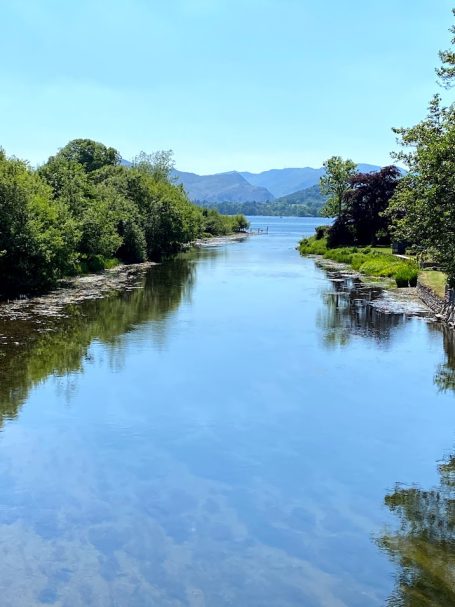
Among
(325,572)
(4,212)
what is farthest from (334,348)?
(4,212)

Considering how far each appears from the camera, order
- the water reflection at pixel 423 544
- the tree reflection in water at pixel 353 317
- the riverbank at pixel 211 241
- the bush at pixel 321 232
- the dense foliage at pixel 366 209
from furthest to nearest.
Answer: the riverbank at pixel 211 241 → the bush at pixel 321 232 → the dense foliage at pixel 366 209 → the tree reflection in water at pixel 353 317 → the water reflection at pixel 423 544

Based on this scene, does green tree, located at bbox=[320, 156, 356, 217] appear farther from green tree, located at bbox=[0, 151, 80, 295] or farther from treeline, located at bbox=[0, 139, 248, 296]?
green tree, located at bbox=[0, 151, 80, 295]

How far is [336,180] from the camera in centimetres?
9606

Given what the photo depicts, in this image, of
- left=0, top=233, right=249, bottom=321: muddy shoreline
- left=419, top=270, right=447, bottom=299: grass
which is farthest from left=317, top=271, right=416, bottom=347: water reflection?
left=0, top=233, right=249, bottom=321: muddy shoreline

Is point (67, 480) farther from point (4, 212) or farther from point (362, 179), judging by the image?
point (362, 179)

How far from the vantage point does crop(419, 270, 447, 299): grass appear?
38719 mm

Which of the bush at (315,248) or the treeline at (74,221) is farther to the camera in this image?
the bush at (315,248)

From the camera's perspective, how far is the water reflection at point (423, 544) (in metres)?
9.23

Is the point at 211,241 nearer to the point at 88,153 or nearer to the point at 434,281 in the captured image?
the point at 88,153

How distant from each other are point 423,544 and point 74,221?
41.6 m

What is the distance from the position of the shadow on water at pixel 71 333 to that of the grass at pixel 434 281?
Result: 1597cm

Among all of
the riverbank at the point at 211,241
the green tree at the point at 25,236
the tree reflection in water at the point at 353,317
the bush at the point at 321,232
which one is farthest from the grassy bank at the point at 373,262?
the green tree at the point at 25,236

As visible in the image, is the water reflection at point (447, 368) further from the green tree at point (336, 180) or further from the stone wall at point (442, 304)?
the green tree at point (336, 180)

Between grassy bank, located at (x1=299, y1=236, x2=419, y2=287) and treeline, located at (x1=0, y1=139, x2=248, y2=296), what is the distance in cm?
1914
